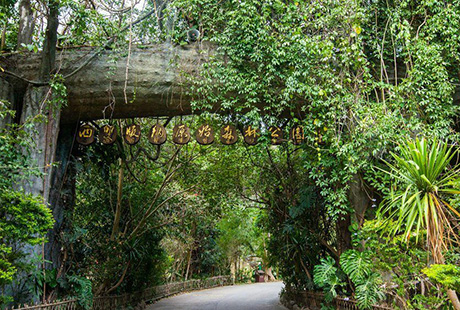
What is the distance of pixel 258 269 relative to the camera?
2702cm

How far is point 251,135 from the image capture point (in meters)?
6.83

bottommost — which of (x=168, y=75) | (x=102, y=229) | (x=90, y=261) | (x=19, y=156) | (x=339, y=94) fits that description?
(x=90, y=261)

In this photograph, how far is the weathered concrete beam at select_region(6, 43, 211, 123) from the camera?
21.6 feet

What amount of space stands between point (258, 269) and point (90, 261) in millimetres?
20320

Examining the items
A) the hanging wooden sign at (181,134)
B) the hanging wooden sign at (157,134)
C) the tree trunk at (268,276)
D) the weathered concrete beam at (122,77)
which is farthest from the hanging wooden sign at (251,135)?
the tree trunk at (268,276)

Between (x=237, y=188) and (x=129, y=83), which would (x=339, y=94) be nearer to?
(x=129, y=83)

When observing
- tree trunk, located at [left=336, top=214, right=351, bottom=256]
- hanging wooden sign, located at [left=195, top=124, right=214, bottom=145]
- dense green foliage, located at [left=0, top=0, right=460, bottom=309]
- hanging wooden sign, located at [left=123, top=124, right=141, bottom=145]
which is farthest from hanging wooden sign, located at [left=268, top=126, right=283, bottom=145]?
hanging wooden sign, located at [left=123, top=124, right=141, bottom=145]

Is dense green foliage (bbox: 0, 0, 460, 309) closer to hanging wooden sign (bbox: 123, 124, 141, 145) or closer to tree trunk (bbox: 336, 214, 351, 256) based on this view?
tree trunk (bbox: 336, 214, 351, 256)

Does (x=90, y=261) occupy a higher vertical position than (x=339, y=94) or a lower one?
lower

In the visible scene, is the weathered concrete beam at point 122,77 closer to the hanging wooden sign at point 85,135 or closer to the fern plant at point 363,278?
the hanging wooden sign at point 85,135

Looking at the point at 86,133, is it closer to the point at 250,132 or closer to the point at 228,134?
the point at 228,134

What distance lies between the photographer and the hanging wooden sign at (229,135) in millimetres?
6781

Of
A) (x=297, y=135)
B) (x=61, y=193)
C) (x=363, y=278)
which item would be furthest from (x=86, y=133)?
(x=363, y=278)

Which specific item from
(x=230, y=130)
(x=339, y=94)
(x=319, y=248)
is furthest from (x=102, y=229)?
(x=339, y=94)
